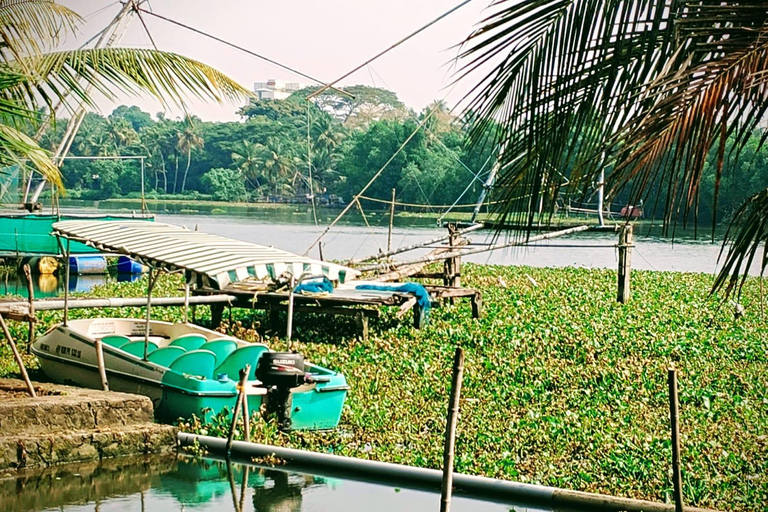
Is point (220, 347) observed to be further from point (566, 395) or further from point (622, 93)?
point (622, 93)

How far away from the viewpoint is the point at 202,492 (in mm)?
6387

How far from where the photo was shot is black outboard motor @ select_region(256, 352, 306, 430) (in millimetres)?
7668

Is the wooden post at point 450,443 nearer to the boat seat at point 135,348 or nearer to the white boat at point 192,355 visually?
the white boat at point 192,355

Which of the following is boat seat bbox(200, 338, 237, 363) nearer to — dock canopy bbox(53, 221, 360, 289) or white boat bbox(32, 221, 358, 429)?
white boat bbox(32, 221, 358, 429)

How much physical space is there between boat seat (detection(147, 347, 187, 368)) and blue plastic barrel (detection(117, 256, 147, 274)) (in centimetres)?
1634

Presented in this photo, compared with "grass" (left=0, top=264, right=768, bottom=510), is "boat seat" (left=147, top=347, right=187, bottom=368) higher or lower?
higher

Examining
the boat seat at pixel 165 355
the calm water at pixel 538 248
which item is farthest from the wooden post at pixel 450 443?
the calm water at pixel 538 248

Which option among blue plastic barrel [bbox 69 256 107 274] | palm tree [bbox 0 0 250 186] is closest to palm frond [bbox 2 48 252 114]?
palm tree [bbox 0 0 250 186]

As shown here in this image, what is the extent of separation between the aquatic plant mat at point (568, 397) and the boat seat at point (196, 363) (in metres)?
0.65

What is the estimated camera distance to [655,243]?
124 feet

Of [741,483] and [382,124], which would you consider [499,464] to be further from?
[382,124]

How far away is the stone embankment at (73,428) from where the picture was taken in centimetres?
674

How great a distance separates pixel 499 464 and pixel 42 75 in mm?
4604

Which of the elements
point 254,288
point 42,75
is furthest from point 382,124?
point 42,75
